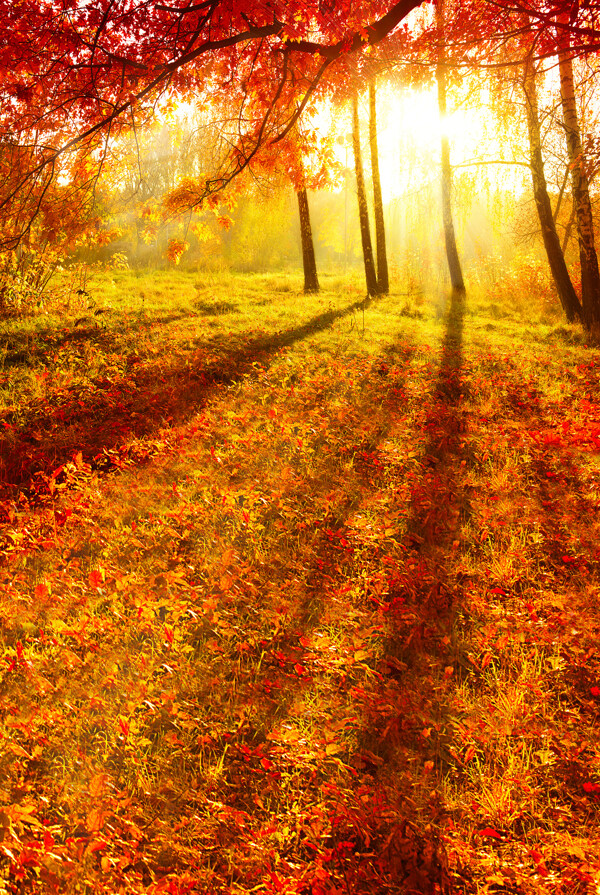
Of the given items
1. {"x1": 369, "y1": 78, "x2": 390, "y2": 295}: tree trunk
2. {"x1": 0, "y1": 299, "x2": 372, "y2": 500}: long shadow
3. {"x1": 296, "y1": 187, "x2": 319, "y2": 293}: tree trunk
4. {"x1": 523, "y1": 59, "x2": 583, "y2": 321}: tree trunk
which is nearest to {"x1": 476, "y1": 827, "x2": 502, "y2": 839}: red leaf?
{"x1": 0, "y1": 299, "x2": 372, "y2": 500}: long shadow

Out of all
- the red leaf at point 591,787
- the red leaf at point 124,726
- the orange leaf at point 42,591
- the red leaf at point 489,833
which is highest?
the orange leaf at point 42,591

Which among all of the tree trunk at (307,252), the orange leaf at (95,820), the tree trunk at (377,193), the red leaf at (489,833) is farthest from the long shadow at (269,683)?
the tree trunk at (377,193)

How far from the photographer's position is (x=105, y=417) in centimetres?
630

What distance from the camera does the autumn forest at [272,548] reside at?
7.80 ft

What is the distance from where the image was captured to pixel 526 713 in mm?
2906

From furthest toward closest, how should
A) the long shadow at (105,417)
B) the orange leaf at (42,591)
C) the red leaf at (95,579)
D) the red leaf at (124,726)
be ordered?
the long shadow at (105,417), the red leaf at (95,579), the orange leaf at (42,591), the red leaf at (124,726)

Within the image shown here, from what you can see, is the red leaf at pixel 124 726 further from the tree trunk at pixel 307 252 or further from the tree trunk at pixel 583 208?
the tree trunk at pixel 307 252

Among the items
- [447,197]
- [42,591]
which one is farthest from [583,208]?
[42,591]

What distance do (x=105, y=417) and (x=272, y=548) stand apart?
3.13 meters

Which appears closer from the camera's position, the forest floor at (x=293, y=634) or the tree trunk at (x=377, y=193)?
the forest floor at (x=293, y=634)

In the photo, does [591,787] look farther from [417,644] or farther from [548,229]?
[548,229]

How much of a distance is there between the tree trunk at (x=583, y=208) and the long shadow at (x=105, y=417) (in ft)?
23.5

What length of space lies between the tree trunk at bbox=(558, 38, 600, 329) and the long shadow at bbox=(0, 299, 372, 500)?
7.15 meters

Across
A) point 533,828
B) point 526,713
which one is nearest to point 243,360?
point 526,713
